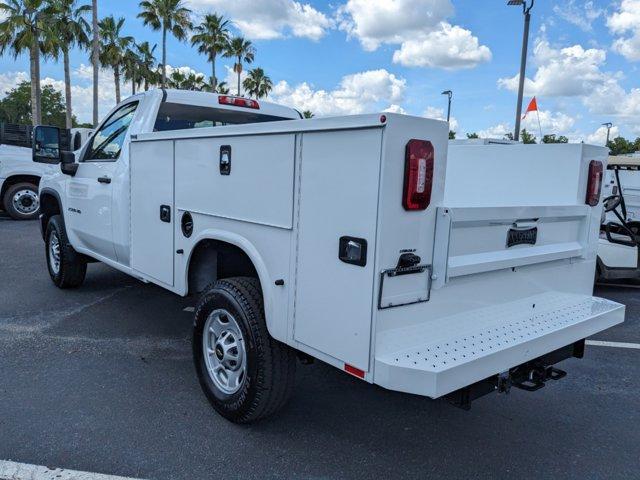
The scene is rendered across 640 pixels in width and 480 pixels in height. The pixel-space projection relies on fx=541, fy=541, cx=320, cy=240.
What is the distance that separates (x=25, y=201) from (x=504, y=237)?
42.0 ft

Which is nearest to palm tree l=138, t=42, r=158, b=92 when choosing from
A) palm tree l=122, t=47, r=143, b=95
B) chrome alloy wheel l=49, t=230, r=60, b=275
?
palm tree l=122, t=47, r=143, b=95

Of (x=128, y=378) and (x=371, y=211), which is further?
(x=128, y=378)

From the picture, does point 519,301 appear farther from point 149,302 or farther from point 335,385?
point 149,302

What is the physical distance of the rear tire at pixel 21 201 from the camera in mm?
12648

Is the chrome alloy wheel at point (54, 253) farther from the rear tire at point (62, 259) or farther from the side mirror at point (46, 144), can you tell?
the side mirror at point (46, 144)

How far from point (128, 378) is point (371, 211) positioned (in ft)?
8.56

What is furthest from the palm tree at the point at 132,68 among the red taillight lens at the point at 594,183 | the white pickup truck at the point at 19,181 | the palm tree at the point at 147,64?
the red taillight lens at the point at 594,183

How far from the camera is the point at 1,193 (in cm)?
1265

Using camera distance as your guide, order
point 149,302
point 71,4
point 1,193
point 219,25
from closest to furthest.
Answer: point 149,302 → point 1,193 → point 71,4 → point 219,25

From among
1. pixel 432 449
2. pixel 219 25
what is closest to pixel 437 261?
pixel 432 449

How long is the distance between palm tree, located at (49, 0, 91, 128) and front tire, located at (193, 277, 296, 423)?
89.7 ft

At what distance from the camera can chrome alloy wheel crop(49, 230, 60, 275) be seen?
621 cm

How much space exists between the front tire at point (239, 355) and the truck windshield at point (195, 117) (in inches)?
75.3

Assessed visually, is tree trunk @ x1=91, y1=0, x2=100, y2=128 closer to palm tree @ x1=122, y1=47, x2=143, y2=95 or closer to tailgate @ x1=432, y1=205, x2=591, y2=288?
palm tree @ x1=122, y1=47, x2=143, y2=95
